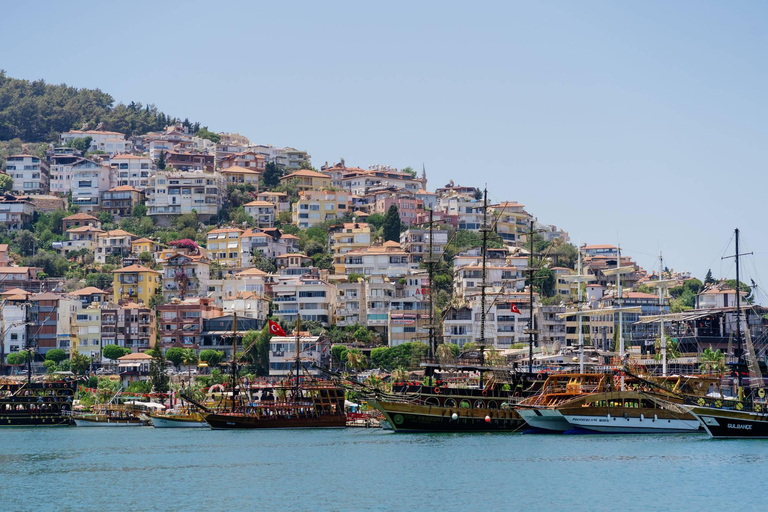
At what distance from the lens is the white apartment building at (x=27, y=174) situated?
182 meters

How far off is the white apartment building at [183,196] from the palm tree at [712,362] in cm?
8545

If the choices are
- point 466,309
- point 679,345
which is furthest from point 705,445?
point 466,309

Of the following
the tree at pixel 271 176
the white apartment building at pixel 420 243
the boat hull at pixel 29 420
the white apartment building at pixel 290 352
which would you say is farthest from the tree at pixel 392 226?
the boat hull at pixel 29 420

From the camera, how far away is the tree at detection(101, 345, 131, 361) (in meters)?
126

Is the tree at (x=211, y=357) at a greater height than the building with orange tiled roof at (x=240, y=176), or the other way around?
the building with orange tiled roof at (x=240, y=176)

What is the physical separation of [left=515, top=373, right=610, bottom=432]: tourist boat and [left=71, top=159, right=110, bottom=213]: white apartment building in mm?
110091

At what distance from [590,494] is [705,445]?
1823 cm

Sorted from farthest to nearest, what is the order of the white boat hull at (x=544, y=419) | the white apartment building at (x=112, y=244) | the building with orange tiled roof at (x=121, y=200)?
the building with orange tiled roof at (x=121, y=200)
the white apartment building at (x=112, y=244)
the white boat hull at (x=544, y=419)

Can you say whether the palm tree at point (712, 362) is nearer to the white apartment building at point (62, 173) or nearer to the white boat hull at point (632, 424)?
the white boat hull at point (632, 424)

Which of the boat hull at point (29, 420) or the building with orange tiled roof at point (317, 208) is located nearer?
the boat hull at point (29, 420)

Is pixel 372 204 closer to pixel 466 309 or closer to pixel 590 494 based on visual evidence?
pixel 466 309

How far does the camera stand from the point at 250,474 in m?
57.6

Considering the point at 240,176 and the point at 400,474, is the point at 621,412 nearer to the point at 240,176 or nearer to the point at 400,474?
the point at 400,474

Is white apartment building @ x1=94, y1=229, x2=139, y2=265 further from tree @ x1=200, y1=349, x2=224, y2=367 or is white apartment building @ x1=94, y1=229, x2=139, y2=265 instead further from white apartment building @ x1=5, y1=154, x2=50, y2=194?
tree @ x1=200, y1=349, x2=224, y2=367
